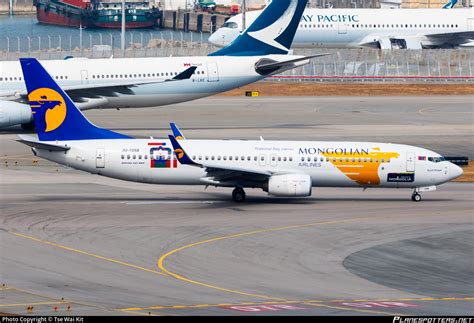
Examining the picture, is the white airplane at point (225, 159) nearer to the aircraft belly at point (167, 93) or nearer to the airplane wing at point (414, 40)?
the aircraft belly at point (167, 93)

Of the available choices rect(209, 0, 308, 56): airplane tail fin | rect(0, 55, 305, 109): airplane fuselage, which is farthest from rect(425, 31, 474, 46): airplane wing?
rect(0, 55, 305, 109): airplane fuselage

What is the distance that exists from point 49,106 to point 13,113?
73.8ft

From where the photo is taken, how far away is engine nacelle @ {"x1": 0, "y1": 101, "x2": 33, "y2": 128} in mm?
76250

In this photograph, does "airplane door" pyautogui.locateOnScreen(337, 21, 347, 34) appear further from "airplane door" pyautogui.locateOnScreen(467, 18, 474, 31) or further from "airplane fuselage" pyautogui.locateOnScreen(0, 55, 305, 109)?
"airplane fuselage" pyautogui.locateOnScreen(0, 55, 305, 109)

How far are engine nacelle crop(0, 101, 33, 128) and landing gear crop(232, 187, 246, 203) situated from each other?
26751mm

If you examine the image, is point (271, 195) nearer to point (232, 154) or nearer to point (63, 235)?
point (232, 154)

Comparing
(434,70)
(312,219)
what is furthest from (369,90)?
(312,219)

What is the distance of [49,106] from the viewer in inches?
2152

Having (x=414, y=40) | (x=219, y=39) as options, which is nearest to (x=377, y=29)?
(x=414, y=40)

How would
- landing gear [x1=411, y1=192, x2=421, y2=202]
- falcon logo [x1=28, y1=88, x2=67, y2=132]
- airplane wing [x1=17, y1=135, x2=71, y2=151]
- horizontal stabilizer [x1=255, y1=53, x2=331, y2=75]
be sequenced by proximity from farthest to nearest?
horizontal stabilizer [x1=255, y1=53, x2=331, y2=75] < landing gear [x1=411, y1=192, x2=421, y2=202] < falcon logo [x1=28, y1=88, x2=67, y2=132] < airplane wing [x1=17, y1=135, x2=71, y2=151]

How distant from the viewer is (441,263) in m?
42.0

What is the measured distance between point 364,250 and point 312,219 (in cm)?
635

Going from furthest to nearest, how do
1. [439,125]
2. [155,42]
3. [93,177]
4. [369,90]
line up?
[155,42] → [369,90] → [439,125] → [93,177]

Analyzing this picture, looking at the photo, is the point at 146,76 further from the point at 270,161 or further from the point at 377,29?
the point at 377,29
